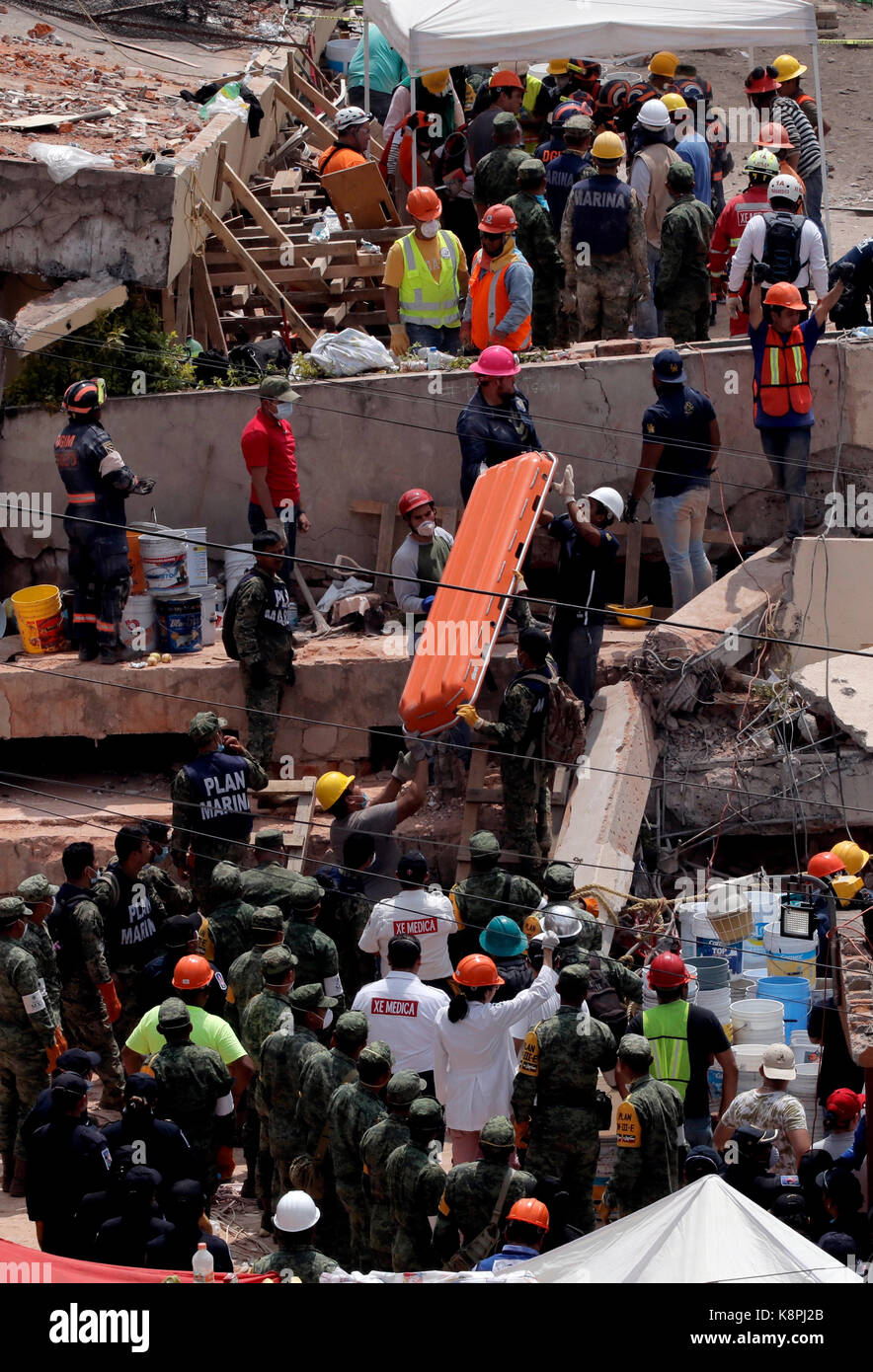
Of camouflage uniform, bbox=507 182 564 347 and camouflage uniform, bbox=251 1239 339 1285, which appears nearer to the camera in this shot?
camouflage uniform, bbox=251 1239 339 1285

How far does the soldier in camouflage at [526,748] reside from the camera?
436 inches

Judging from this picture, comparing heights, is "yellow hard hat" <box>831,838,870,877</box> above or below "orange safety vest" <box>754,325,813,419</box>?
below

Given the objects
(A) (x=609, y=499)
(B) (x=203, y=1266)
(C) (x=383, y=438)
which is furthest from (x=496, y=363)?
(B) (x=203, y=1266)

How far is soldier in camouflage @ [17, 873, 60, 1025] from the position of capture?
10.1 meters

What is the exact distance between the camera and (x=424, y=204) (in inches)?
552

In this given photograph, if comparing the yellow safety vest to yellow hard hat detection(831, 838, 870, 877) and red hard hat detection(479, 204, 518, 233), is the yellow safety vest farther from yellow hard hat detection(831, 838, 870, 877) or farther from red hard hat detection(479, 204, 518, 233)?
yellow hard hat detection(831, 838, 870, 877)

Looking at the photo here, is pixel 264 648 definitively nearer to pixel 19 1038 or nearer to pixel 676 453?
pixel 676 453

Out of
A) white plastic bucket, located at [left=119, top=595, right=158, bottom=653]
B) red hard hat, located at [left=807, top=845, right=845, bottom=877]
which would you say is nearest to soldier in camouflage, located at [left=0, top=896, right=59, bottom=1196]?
white plastic bucket, located at [left=119, top=595, right=158, bottom=653]

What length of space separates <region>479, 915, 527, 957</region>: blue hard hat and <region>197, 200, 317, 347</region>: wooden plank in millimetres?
7394

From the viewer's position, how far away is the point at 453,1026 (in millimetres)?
9031

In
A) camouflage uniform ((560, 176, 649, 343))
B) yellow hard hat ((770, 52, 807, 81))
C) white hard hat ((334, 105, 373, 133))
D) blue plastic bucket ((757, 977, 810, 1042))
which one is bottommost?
blue plastic bucket ((757, 977, 810, 1042))

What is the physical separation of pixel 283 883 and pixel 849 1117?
10.8ft
